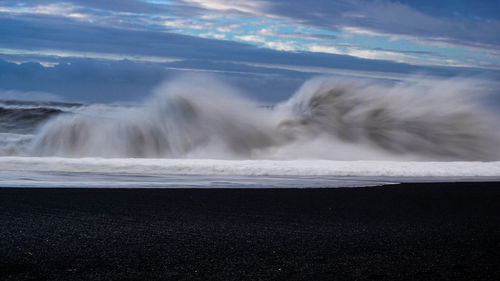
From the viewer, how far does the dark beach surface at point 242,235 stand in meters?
3.43

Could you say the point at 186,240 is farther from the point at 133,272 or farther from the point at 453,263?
the point at 453,263

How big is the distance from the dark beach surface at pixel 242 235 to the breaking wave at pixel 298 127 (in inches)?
239

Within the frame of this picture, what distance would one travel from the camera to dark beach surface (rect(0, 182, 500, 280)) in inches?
135

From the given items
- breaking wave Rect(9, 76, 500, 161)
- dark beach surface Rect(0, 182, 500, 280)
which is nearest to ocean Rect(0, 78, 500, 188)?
breaking wave Rect(9, 76, 500, 161)

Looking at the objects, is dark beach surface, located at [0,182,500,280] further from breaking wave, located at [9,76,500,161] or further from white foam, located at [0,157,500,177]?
breaking wave, located at [9,76,500,161]

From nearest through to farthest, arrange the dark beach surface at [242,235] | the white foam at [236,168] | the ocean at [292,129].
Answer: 1. the dark beach surface at [242,235]
2. the white foam at [236,168]
3. the ocean at [292,129]

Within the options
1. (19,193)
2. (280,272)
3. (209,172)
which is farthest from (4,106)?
(280,272)

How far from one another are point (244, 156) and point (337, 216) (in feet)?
23.5

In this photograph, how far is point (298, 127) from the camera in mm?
13539

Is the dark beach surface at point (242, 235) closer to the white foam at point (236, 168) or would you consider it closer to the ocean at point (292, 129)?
the white foam at point (236, 168)

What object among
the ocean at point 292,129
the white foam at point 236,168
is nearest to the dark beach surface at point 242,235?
the white foam at point 236,168

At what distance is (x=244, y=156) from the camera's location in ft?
40.5

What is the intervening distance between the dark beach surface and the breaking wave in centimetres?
607

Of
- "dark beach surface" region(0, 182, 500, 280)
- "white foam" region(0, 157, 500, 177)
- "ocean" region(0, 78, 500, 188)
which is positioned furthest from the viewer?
"ocean" region(0, 78, 500, 188)
